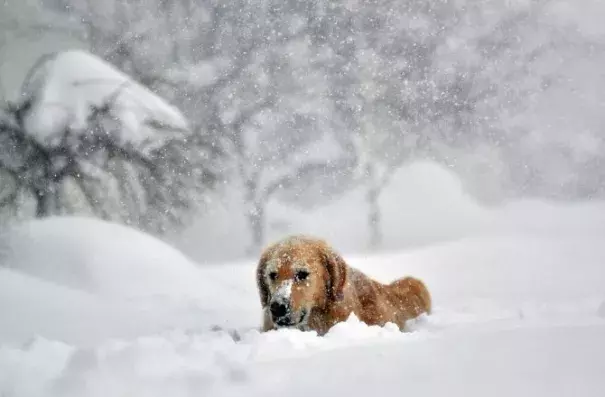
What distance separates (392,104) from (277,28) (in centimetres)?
85

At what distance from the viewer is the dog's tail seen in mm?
2186

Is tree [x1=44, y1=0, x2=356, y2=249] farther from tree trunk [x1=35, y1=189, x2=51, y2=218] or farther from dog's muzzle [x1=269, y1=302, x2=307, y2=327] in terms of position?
dog's muzzle [x1=269, y1=302, x2=307, y2=327]

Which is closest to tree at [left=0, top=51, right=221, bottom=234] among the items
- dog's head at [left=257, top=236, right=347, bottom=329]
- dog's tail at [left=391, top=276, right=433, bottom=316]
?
dog's tail at [left=391, top=276, right=433, bottom=316]

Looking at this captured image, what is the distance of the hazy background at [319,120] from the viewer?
3.24m

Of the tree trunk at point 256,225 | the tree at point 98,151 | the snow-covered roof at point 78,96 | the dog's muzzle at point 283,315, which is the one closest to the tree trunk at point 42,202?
the tree at point 98,151

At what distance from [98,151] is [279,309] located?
203 centimetres

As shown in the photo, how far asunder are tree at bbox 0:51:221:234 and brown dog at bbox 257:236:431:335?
172cm

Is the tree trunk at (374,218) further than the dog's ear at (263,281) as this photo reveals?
Yes

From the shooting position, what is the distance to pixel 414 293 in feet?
7.36

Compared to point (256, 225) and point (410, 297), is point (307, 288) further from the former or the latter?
point (256, 225)

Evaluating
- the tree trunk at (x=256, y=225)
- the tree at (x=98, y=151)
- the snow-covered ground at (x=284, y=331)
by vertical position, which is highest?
the tree at (x=98, y=151)

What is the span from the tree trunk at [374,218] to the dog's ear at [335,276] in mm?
1509

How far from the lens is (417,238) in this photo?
3.24m

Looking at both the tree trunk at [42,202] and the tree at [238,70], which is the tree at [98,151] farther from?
the tree at [238,70]
